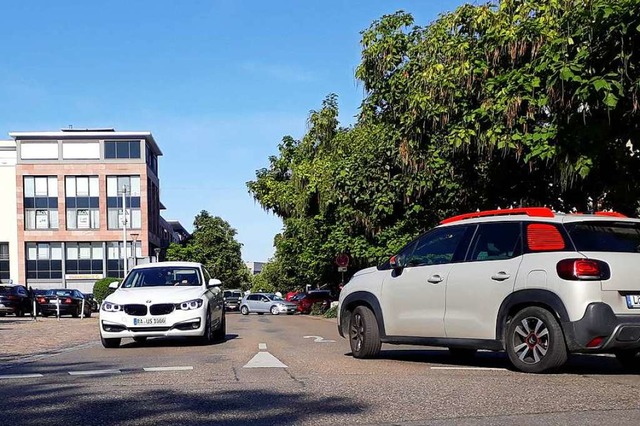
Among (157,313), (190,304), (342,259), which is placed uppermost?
(342,259)

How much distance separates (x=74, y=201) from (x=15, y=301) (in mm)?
42425

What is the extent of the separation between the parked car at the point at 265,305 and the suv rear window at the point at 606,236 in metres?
49.2

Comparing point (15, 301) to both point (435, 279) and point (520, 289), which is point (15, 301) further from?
point (520, 289)

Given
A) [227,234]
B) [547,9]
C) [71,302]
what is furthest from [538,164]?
[227,234]

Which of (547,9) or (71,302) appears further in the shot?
(71,302)

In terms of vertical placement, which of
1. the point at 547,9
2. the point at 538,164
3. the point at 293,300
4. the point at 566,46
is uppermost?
the point at 547,9

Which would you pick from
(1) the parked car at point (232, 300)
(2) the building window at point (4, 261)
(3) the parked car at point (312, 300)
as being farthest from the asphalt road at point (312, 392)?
(2) the building window at point (4, 261)

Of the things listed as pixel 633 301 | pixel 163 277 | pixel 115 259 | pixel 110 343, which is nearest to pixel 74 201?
pixel 115 259

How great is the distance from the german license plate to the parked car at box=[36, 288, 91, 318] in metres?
34.3

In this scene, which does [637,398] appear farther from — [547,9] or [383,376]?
[547,9]

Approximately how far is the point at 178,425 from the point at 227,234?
316 ft

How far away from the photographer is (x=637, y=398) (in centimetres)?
737

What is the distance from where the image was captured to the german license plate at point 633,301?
8688 mm

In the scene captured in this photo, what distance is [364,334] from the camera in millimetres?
11102
